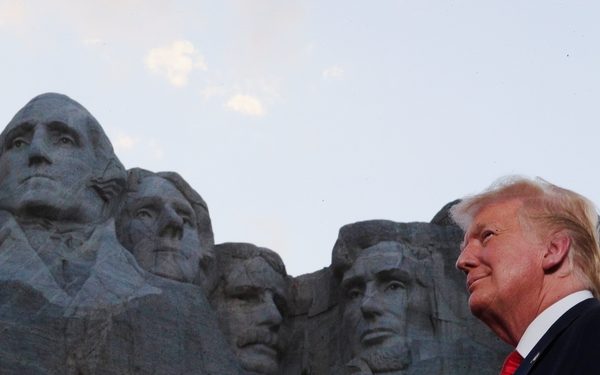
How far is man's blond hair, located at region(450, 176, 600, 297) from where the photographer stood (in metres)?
5.03

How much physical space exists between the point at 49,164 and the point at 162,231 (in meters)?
1.01

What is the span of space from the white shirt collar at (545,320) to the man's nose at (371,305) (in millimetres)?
6596

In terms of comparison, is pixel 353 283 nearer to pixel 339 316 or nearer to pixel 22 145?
pixel 339 316

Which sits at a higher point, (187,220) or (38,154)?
(38,154)

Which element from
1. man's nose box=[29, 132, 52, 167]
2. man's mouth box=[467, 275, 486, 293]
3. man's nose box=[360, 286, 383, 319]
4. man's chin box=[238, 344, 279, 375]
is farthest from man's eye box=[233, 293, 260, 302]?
man's mouth box=[467, 275, 486, 293]

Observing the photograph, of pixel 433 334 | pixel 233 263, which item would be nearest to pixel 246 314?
pixel 233 263

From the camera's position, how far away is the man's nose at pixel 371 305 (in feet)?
37.6

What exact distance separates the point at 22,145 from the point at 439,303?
3.20 m

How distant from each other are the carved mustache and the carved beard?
834mm

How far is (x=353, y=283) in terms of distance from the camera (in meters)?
11.8

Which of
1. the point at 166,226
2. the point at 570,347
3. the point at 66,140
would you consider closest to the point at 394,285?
the point at 166,226

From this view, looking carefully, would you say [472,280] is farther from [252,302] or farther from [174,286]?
[252,302]

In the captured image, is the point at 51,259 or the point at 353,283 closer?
the point at 51,259

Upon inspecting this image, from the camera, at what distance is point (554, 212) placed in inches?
205
